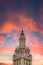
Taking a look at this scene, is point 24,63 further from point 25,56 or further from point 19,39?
point 19,39

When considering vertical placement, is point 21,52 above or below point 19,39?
below

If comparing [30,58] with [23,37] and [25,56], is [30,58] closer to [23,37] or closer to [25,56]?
[25,56]

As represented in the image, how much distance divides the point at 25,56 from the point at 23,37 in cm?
1330

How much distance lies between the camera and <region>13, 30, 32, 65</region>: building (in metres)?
131

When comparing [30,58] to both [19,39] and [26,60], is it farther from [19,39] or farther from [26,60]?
[19,39]

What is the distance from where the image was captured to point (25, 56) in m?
131

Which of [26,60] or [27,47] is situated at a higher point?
[27,47]

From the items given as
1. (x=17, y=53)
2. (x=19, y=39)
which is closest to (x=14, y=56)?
(x=17, y=53)

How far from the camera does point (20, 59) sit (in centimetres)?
13112

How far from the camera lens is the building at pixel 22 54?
429 feet

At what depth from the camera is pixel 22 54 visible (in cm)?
13075

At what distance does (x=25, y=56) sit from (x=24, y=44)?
29.5 ft

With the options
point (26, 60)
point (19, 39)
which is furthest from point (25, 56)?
point (19, 39)

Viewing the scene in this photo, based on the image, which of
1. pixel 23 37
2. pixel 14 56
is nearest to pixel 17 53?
pixel 14 56
